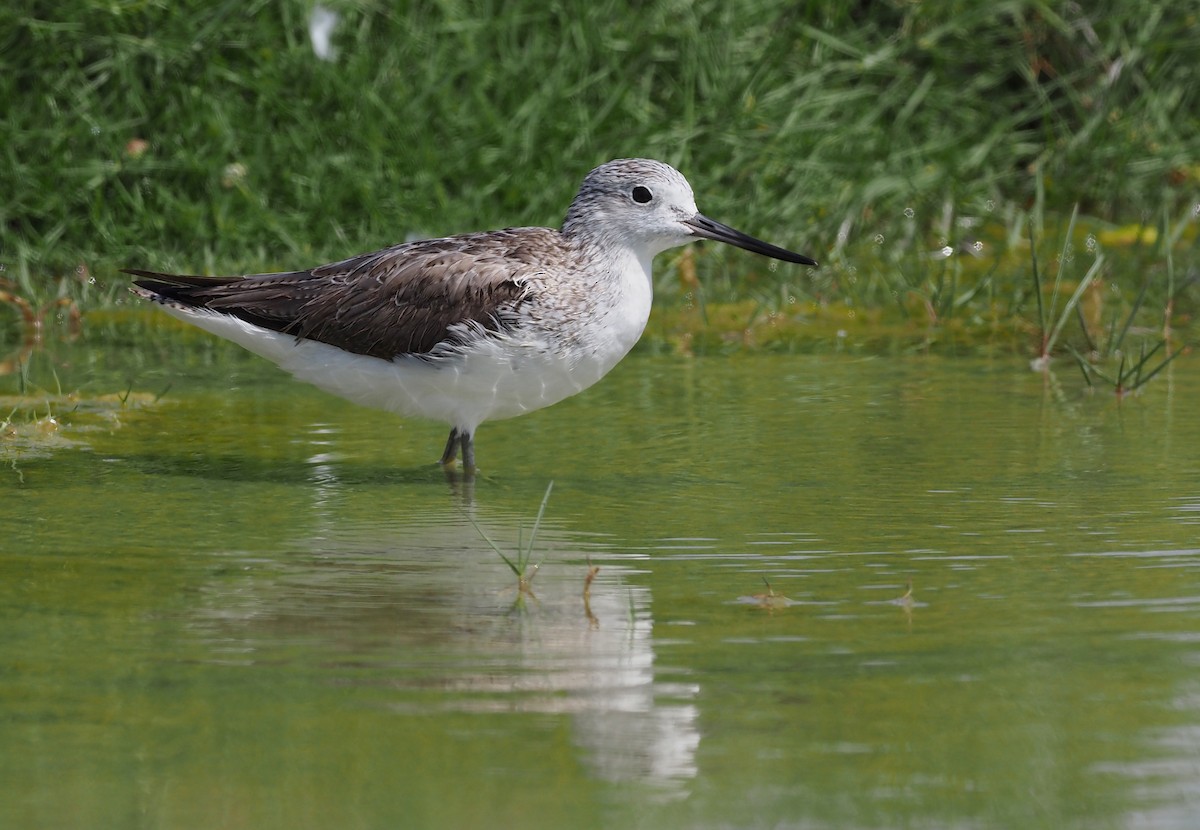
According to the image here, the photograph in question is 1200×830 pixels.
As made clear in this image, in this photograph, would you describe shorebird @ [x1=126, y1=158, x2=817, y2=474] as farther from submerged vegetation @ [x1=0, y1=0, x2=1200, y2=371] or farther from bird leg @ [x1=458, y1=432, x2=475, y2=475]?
submerged vegetation @ [x1=0, y1=0, x2=1200, y2=371]

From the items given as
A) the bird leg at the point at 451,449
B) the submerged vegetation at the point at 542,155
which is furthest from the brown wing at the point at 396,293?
the submerged vegetation at the point at 542,155

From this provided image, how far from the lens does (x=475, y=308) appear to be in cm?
614

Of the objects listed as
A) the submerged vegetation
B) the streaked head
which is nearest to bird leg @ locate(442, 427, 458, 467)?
the streaked head

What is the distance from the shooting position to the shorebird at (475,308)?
6078mm

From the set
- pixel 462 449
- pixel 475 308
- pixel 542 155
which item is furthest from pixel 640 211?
pixel 542 155

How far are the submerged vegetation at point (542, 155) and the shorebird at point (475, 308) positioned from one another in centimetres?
181

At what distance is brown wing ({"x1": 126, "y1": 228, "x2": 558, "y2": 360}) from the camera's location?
617 centimetres

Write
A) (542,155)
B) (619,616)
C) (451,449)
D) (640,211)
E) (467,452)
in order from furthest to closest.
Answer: (542,155), (640,211), (451,449), (467,452), (619,616)

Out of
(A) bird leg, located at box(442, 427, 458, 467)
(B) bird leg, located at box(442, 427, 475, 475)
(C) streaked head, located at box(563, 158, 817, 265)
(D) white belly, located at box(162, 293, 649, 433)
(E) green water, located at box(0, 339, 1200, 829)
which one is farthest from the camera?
(C) streaked head, located at box(563, 158, 817, 265)

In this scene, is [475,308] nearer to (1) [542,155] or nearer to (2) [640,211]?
(2) [640,211]

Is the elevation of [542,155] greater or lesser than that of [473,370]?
greater

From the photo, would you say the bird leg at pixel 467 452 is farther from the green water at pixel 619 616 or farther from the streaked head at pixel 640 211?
the streaked head at pixel 640 211

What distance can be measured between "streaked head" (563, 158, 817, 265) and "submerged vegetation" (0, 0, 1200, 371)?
1.75 metres

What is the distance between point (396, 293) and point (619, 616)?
2.40 m
